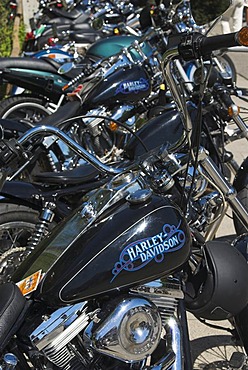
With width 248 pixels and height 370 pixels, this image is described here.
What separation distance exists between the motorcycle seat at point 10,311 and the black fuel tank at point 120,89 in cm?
277

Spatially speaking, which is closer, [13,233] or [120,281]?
[120,281]

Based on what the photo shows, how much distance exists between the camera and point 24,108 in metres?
5.29

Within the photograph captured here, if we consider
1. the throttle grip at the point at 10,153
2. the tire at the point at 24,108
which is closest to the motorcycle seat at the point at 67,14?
the tire at the point at 24,108

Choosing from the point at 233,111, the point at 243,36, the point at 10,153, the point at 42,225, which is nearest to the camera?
the point at 243,36

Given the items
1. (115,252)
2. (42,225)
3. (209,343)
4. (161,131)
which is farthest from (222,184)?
(161,131)

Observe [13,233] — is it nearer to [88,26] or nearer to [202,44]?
[202,44]

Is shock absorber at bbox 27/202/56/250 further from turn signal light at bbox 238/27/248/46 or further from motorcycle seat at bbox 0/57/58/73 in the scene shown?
motorcycle seat at bbox 0/57/58/73

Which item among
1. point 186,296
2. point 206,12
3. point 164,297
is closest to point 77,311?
point 164,297

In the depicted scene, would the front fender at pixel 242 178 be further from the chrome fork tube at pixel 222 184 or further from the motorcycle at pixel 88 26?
the motorcycle at pixel 88 26

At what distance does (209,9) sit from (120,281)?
A: 1.40m

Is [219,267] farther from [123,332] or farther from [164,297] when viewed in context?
[123,332]

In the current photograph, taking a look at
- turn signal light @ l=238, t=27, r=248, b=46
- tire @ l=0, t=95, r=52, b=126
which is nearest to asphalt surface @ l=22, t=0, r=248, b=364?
turn signal light @ l=238, t=27, r=248, b=46

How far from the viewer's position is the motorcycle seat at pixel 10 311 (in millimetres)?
1866

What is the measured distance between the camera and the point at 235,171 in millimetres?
3566
